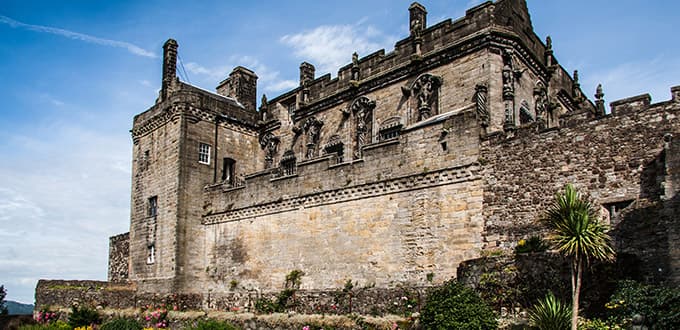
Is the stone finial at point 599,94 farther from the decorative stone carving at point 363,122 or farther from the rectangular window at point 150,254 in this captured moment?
the rectangular window at point 150,254

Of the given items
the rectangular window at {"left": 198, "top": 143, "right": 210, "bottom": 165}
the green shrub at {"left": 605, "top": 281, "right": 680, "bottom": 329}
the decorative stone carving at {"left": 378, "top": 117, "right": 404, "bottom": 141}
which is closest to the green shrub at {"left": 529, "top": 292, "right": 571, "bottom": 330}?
the green shrub at {"left": 605, "top": 281, "right": 680, "bottom": 329}

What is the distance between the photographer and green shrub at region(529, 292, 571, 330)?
13688mm

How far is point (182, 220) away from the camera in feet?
94.6

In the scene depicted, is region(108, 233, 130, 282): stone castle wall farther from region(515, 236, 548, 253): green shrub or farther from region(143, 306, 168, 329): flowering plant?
region(515, 236, 548, 253): green shrub

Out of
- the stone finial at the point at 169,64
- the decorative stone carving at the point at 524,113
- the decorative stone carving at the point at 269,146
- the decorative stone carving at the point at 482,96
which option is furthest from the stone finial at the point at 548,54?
the stone finial at the point at 169,64

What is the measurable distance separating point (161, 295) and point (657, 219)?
2072cm

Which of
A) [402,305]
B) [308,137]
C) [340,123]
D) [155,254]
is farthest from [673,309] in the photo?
[155,254]

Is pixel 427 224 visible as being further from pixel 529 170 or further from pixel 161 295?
pixel 161 295

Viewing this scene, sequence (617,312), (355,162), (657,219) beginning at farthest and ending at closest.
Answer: (355,162) < (657,219) < (617,312)

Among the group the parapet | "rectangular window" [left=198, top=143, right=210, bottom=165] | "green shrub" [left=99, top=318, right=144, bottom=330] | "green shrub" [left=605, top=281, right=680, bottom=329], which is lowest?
"green shrub" [left=99, top=318, right=144, bottom=330]

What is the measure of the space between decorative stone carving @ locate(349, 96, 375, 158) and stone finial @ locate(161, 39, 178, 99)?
10.6 meters

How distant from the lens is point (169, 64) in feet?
107

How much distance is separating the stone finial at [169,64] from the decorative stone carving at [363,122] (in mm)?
10617

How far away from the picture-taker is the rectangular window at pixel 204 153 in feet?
98.7
